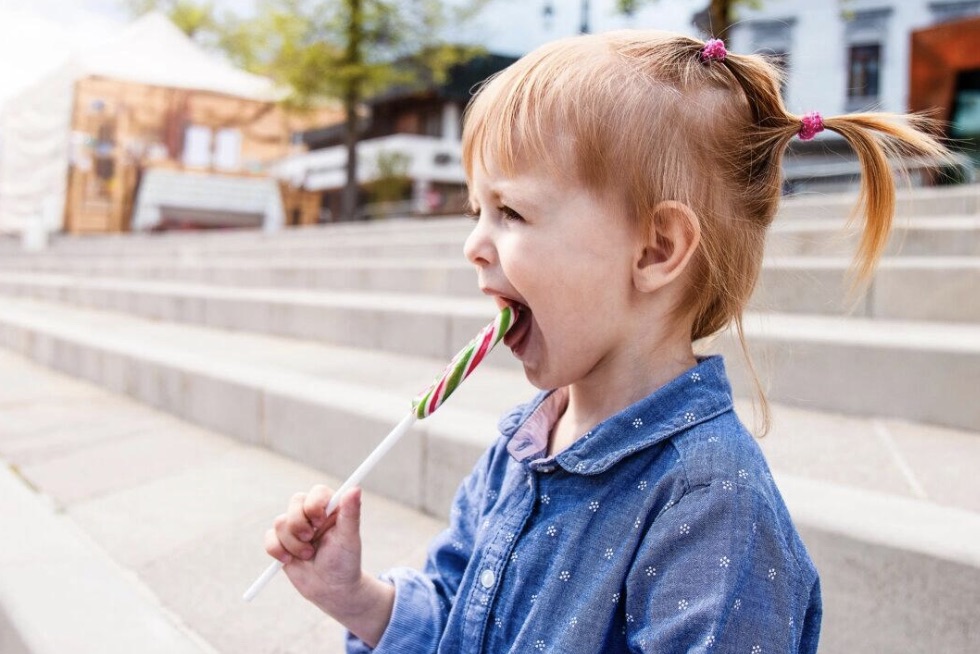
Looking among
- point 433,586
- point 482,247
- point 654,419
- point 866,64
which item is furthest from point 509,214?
point 866,64

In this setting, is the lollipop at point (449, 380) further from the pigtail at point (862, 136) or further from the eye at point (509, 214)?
the pigtail at point (862, 136)

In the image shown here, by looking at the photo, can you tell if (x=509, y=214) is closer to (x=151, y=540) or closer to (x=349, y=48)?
(x=151, y=540)

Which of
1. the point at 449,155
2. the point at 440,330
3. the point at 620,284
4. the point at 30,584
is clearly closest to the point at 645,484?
the point at 620,284

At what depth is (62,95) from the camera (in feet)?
47.8

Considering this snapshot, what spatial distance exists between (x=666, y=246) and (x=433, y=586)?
57 cm

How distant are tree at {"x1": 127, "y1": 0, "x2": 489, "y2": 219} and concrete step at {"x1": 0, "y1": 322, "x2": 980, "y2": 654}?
41.0ft

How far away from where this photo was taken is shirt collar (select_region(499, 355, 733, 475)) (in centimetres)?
83

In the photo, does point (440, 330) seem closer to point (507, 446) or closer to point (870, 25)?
point (507, 446)

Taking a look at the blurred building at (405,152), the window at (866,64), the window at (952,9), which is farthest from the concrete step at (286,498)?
the blurred building at (405,152)

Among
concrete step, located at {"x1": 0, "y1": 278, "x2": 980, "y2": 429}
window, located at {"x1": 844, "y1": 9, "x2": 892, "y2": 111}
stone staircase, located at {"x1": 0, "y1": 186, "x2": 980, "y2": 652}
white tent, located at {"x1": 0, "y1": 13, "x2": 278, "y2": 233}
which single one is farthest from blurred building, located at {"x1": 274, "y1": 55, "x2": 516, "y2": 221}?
concrete step, located at {"x1": 0, "y1": 278, "x2": 980, "y2": 429}

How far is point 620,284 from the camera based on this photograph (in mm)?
870

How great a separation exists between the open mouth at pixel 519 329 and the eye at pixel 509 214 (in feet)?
0.32

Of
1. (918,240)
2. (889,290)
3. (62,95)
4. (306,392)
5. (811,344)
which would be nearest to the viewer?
(811,344)

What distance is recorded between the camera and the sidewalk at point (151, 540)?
1.40 metres
